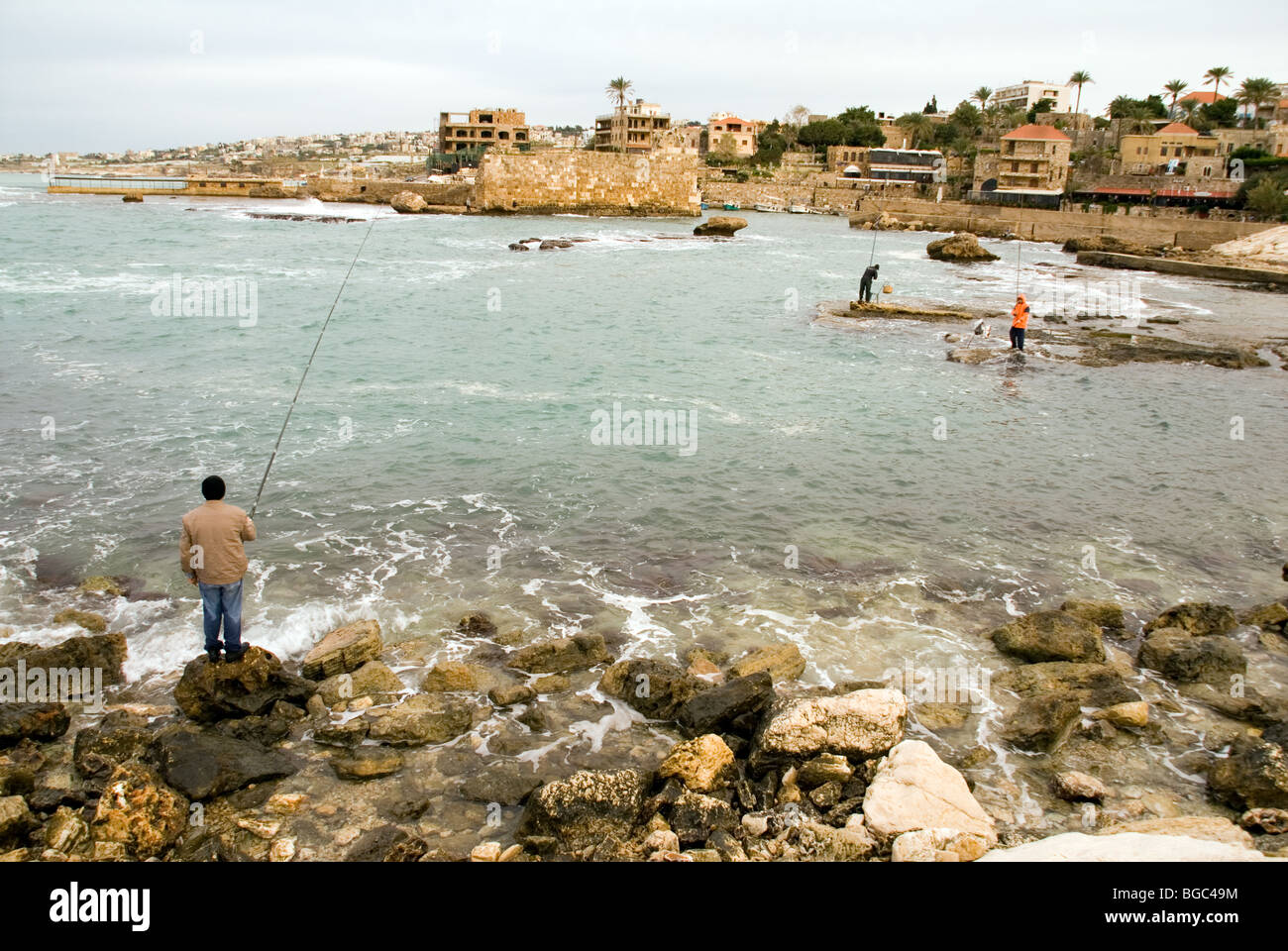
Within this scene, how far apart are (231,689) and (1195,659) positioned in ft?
27.0

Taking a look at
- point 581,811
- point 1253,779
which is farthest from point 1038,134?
point 581,811

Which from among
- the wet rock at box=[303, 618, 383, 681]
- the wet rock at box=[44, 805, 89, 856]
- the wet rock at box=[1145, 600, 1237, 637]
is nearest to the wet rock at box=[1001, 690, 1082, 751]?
the wet rock at box=[1145, 600, 1237, 637]

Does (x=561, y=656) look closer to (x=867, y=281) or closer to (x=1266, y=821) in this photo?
(x=1266, y=821)

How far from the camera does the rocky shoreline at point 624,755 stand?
5004 mm

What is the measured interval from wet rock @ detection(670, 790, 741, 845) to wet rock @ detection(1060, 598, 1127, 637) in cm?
506

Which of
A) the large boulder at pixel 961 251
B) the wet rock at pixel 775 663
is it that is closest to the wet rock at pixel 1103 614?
the wet rock at pixel 775 663

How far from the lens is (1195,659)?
7.51 metres

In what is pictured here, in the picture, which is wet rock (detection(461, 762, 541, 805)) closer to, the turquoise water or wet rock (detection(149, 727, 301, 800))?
wet rock (detection(149, 727, 301, 800))

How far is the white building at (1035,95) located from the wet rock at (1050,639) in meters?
139

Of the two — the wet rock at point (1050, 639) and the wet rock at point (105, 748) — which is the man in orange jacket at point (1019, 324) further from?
the wet rock at point (105, 748)

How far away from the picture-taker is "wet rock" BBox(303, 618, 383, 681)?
7.13 metres

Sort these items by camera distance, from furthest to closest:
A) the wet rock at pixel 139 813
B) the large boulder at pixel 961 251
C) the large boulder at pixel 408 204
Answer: the large boulder at pixel 408 204 < the large boulder at pixel 961 251 < the wet rock at pixel 139 813

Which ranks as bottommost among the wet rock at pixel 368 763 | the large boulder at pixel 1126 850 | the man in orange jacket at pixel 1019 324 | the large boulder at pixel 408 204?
the wet rock at pixel 368 763
